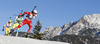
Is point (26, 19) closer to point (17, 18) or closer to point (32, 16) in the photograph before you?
point (32, 16)

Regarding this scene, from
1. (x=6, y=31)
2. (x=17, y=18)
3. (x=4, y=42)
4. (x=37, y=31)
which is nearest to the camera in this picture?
(x=4, y=42)

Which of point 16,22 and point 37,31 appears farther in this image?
point 37,31

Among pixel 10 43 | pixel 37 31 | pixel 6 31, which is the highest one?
pixel 37 31

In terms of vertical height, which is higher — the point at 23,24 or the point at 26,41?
the point at 23,24

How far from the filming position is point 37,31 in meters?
56.7

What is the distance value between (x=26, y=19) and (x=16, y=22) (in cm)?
265

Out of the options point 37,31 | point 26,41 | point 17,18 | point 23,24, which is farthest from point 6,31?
point 37,31

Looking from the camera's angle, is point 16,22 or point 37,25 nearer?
point 16,22

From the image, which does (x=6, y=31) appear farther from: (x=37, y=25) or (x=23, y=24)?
(x=37, y=25)

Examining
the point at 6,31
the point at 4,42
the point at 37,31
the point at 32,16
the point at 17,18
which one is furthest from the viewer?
the point at 37,31

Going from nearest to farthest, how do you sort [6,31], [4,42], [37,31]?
[4,42], [6,31], [37,31]

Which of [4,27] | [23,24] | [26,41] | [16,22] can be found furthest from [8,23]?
[26,41]

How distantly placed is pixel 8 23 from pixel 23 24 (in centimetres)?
392

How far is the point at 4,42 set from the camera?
27.7 feet
